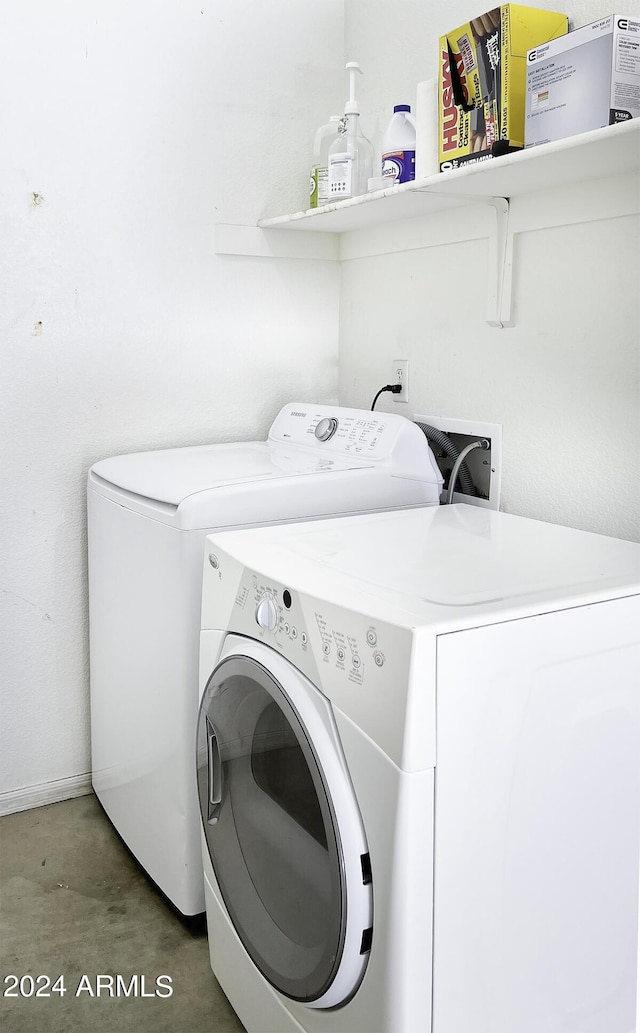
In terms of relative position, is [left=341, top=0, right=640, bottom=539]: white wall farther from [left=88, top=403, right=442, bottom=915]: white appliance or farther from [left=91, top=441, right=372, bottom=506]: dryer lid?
[left=91, top=441, right=372, bottom=506]: dryer lid

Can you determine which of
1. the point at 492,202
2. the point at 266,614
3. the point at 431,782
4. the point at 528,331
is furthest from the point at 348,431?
the point at 431,782

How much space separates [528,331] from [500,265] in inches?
6.5

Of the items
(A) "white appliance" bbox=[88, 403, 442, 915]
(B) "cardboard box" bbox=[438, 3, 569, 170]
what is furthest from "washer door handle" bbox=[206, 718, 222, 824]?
(B) "cardboard box" bbox=[438, 3, 569, 170]

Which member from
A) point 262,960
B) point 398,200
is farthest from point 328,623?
point 398,200

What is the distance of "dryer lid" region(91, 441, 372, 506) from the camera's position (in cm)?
174

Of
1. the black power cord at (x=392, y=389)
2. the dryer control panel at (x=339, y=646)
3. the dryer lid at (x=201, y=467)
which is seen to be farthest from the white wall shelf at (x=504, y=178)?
the dryer control panel at (x=339, y=646)

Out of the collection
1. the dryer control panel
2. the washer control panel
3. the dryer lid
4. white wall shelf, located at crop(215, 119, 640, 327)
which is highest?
white wall shelf, located at crop(215, 119, 640, 327)

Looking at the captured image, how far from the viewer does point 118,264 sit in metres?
2.16

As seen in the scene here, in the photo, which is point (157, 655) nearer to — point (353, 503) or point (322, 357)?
point (353, 503)

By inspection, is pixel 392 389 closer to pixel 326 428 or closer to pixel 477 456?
pixel 326 428

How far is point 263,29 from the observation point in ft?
7.50

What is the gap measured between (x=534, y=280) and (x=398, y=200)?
0.35 m

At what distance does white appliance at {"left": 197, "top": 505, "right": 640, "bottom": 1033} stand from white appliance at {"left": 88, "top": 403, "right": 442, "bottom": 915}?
251 millimetres

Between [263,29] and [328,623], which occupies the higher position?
[263,29]
